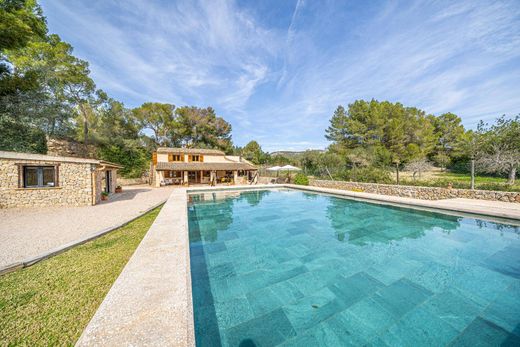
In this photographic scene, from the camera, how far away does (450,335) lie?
2.65 m

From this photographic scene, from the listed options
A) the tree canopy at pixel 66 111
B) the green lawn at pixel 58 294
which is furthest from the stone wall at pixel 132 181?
the green lawn at pixel 58 294

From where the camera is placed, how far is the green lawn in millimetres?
2202

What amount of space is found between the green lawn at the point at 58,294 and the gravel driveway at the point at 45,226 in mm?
888

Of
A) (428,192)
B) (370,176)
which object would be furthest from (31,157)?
(428,192)

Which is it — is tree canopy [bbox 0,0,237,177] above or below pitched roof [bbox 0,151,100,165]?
above

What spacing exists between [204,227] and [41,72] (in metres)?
22.2

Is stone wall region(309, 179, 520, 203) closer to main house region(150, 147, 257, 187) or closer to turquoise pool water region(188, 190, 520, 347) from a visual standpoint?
turquoise pool water region(188, 190, 520, 347)

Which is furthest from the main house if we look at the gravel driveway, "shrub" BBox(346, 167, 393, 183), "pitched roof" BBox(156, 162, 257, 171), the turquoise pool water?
the turquoise pool water

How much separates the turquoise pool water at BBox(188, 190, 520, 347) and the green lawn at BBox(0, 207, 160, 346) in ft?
4.91

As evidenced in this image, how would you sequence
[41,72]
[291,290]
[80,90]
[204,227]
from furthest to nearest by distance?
[80,90], [41,72], [204,227], [291,290]

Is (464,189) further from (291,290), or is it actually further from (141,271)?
(141,271)

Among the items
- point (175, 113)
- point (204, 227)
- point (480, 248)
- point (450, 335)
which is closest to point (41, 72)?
point (175, 113)

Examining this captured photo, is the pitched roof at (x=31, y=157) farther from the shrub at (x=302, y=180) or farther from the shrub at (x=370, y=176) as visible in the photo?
the shrub at (x=370, y=176)

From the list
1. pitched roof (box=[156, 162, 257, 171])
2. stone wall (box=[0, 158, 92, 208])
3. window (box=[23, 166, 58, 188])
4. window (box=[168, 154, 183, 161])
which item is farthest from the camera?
window (box=[168, 154, 183, 161])
